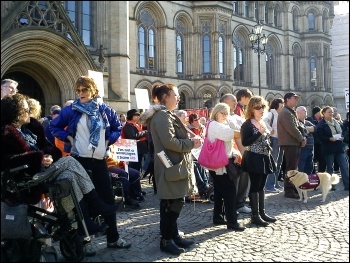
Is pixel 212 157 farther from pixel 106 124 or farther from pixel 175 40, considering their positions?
pixel 175 40

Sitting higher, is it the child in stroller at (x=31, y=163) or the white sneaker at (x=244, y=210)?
the child in stroller at (x=31, y=163)

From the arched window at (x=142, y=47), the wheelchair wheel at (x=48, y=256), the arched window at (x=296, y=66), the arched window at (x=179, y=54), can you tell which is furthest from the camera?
the arched window at (x=296, y=66)

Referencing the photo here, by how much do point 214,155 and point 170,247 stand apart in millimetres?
1670

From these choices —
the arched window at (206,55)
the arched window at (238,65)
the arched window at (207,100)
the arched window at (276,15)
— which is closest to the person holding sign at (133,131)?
the arched window at (207,100)

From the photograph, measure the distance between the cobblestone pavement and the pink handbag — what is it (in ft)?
3.09

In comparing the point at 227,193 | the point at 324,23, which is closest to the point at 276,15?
the point at 324,23

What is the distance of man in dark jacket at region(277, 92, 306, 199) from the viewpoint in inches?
332

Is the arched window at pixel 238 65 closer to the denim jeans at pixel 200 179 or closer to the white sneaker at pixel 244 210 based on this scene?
the denim jeans at pixel 200 179

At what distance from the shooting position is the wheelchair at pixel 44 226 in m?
4.14

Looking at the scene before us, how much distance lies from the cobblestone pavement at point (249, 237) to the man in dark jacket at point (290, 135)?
2.99ft

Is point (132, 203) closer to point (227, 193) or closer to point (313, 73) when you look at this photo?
point (227, 193)

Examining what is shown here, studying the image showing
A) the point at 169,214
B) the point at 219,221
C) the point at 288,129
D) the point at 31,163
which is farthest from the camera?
the point at 288,129

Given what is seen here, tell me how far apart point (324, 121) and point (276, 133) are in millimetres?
1213

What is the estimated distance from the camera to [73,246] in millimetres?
4422
